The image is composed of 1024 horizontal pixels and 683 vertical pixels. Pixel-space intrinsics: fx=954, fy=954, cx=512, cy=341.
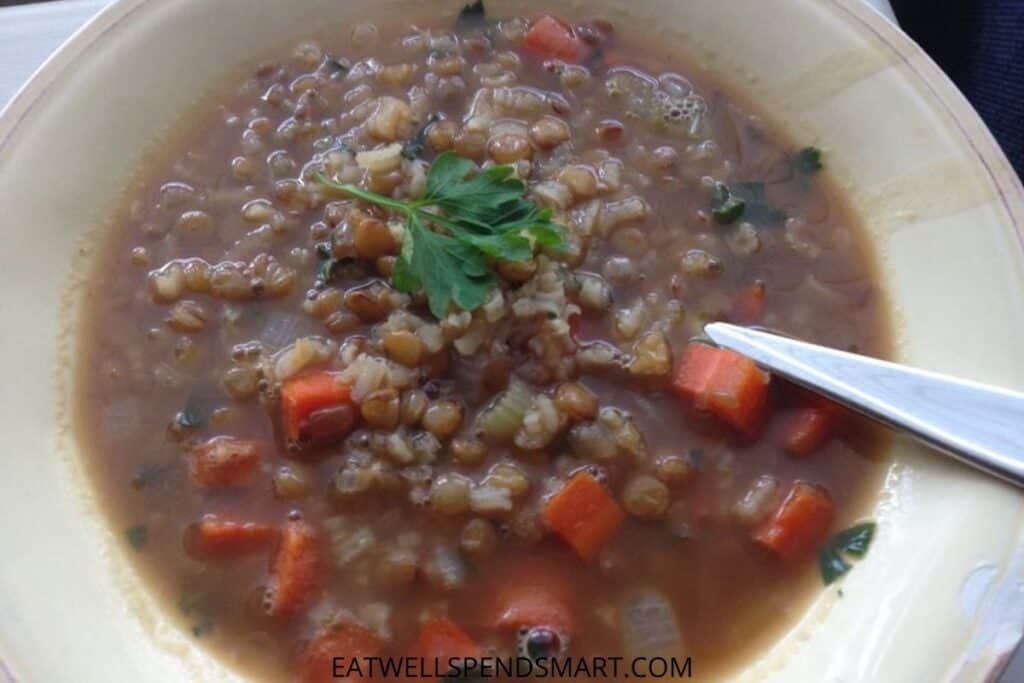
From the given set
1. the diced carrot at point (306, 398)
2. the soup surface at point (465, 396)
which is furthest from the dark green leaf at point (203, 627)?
the diced carrot at point (306, 398)

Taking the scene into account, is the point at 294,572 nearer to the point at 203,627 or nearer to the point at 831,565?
the point at 203,627

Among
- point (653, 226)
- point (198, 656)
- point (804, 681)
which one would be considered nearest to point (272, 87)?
point (653, 226)

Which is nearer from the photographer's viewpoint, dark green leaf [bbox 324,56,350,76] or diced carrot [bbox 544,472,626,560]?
diced carrot [bbox 544,472,626,560]

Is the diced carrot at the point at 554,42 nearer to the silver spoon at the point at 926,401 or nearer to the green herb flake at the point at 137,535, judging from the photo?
the silver spoon at the point at 926,401

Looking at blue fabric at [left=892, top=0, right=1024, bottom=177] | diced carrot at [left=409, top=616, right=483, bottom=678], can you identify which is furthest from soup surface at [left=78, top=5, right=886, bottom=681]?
blue fabric at [left=892, top=0, right=1024, bottom=177]

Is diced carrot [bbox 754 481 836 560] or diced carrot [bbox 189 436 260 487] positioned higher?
diced carrot [bbox 189 436 260 487]

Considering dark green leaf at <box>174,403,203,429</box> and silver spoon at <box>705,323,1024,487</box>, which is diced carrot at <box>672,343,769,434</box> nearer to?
silver spoon at <box>705,323,1024,487</box>

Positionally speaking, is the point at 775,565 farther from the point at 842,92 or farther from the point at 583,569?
the point at 842,92

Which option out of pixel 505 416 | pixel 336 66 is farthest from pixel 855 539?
pixel 336 66
